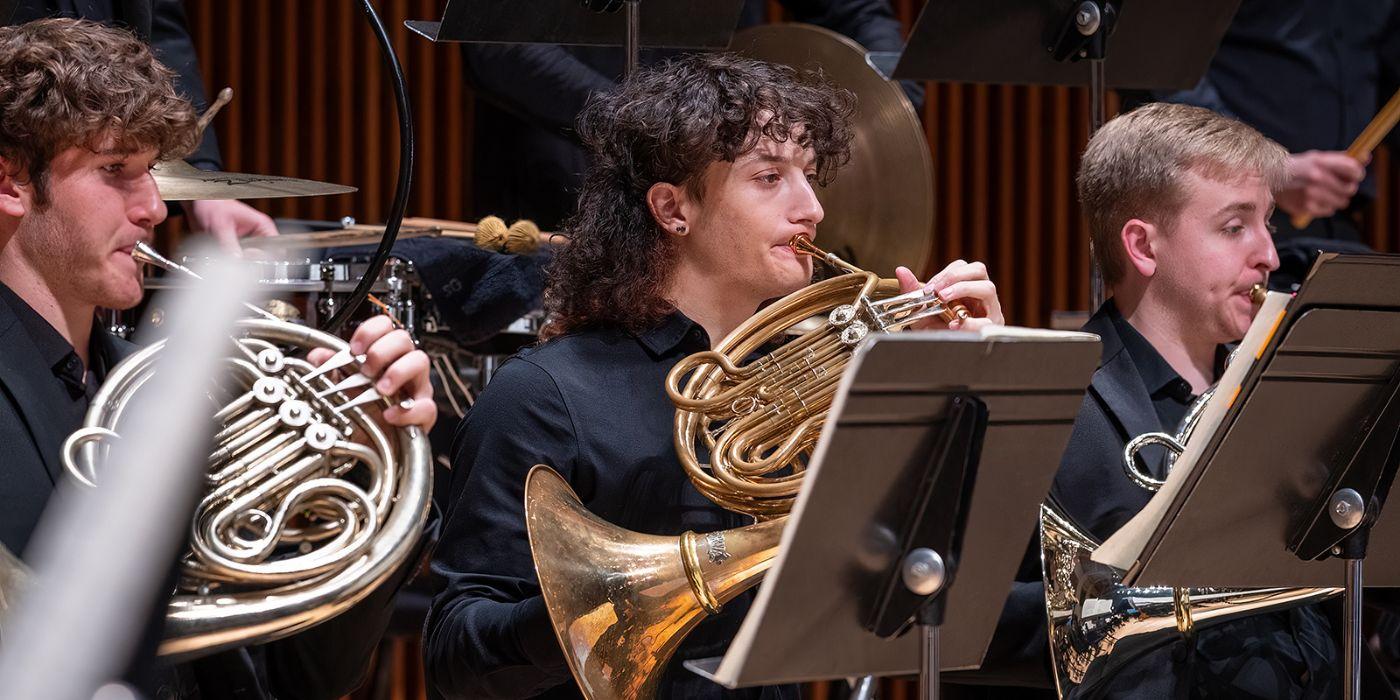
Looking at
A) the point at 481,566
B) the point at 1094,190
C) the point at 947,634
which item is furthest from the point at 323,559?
the point at 1094,190

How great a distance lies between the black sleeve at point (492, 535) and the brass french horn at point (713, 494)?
139 mm

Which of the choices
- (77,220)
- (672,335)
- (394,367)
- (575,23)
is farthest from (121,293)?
(575,23)

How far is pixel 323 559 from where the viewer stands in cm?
164

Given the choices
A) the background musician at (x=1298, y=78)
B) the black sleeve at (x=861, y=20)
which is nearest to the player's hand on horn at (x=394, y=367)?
the black sleeve at (x=861, y=20)

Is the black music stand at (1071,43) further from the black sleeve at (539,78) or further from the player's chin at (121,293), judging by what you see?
the player's chin at (121,293)

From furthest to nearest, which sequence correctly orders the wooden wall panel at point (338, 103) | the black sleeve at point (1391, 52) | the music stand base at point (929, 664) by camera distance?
the wooden wall panel at point (338, 103), the black sleeve at point (1391, 52), the music stand base at point (929, 664)

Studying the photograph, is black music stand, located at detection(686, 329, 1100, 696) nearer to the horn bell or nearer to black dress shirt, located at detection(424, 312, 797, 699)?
the horn bell

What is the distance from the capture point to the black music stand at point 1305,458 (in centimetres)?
149

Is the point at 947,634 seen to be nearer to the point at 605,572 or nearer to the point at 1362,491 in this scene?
the point at 605,572

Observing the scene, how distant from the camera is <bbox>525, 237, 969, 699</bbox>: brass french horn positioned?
1512mm

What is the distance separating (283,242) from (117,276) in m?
0.90

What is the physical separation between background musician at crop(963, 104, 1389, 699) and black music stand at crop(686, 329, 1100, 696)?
69 cm

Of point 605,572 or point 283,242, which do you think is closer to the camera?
point 605,572

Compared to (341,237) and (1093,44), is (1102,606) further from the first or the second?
(341,237)
